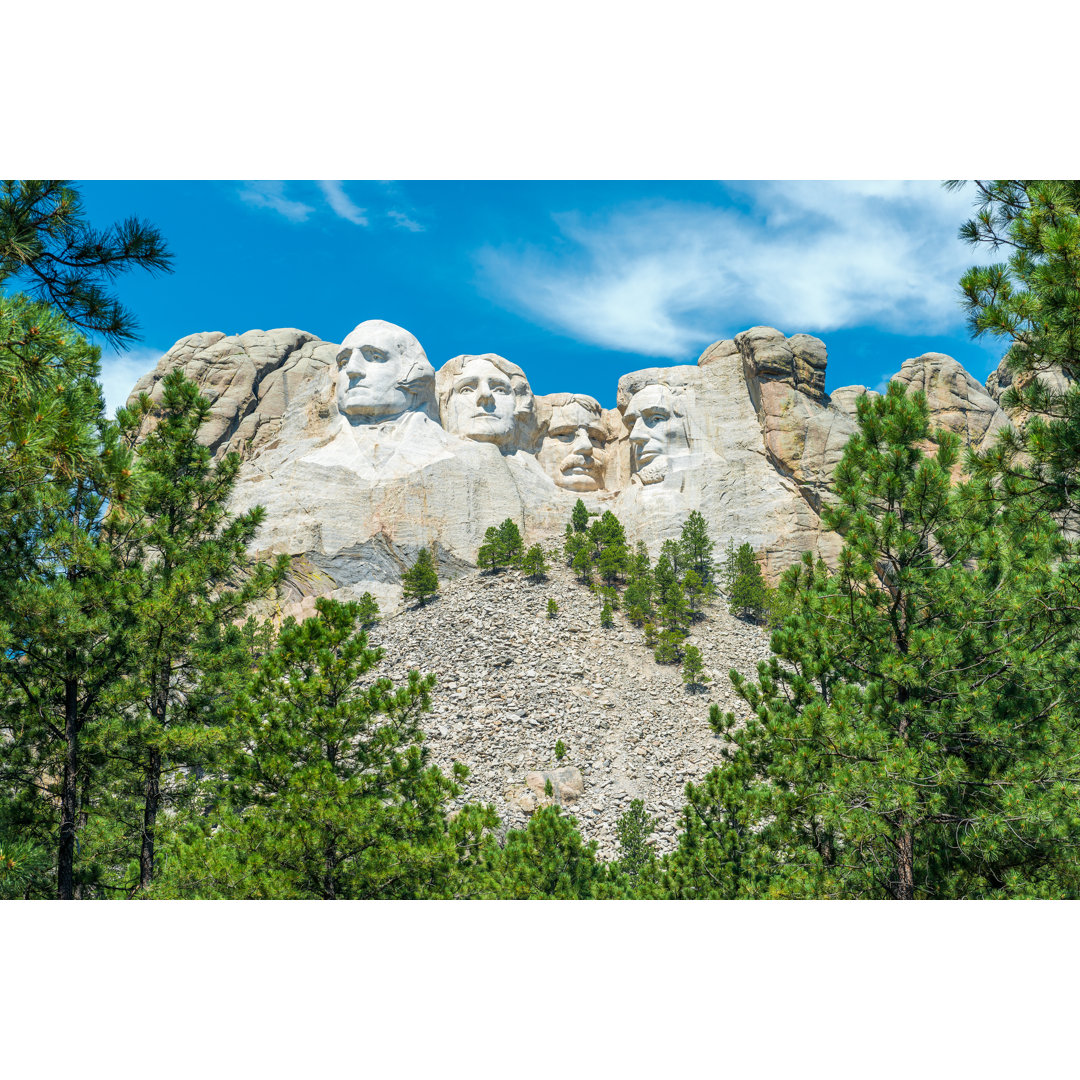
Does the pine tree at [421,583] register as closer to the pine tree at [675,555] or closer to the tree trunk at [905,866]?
the pine tree at [675,555]

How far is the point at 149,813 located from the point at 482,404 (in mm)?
34913

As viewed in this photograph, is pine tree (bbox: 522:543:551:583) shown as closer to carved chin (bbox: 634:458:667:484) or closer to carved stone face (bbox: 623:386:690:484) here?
carved chin (bbox: 634:458:667:484)

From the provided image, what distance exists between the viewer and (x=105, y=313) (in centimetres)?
545

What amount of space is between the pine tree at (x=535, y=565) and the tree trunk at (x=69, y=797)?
2704 cm

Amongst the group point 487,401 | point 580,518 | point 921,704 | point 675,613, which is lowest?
point 921,704

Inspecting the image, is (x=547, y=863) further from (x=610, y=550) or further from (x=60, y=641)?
(x=610, y=550)

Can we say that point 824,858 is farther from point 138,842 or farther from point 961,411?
point 961,411

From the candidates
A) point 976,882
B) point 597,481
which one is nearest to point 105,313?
point 976,882

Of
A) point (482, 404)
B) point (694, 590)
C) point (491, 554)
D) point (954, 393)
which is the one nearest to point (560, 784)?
point (694, 590)

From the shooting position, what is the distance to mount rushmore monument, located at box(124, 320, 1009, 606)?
3644cm

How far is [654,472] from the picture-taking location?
41594 mm

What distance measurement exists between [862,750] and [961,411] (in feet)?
134

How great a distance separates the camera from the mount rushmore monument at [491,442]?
36.4m

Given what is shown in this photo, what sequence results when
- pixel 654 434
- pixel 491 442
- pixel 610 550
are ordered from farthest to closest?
pixel 654 434 < pixel 491 442 < pixel 610 550
